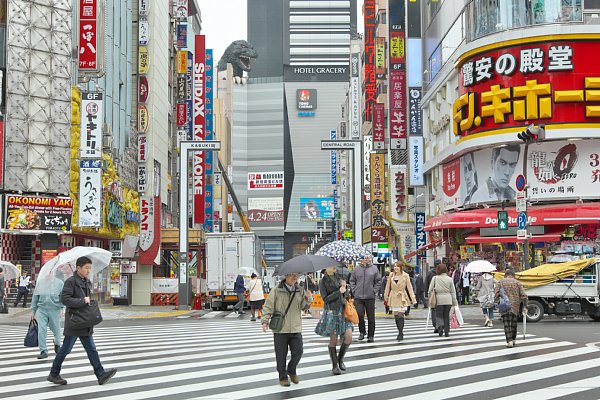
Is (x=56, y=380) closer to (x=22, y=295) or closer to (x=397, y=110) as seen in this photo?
(x=22, y=295)

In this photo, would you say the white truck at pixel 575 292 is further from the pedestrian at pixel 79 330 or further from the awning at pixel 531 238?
the pedestrian at pixel 79 330

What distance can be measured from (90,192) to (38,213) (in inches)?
102

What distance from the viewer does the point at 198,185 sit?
214 ft

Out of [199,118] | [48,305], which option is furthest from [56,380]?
[199,118]

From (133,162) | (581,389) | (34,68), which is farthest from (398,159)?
(581,389)

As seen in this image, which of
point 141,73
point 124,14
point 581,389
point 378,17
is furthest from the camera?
point 378,17

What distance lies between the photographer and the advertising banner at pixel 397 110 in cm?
5031

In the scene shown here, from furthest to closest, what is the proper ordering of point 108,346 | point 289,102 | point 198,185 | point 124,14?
1. point 289,102
2. point 198,185
3. point 124,14
4. point 108,346

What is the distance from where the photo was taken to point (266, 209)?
182375mm

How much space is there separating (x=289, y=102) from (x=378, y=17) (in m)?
127

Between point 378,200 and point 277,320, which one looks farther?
point 378,200

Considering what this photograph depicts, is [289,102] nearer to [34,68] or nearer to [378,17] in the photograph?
[378,17]

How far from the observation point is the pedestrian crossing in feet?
35.8

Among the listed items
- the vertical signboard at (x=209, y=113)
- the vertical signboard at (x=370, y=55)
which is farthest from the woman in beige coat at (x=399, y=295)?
the vertical signboard at (x=209, y=113)
